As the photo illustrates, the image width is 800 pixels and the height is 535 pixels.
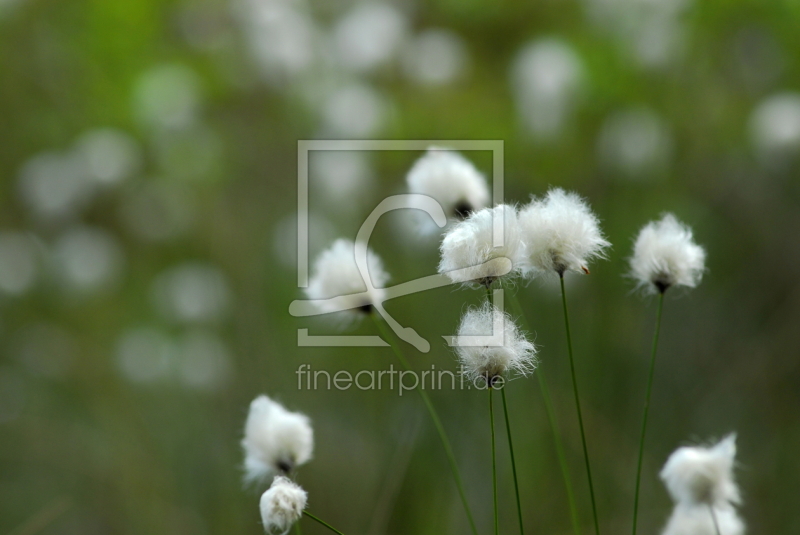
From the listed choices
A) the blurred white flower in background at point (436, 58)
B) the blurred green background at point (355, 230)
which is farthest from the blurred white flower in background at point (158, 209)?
the blurred white flower in background at point (436, 58)

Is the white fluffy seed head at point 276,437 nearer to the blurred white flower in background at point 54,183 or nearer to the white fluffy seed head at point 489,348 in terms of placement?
the white fluffy seed head at point 489,348

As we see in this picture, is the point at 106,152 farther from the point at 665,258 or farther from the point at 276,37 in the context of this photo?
the point at 665,258

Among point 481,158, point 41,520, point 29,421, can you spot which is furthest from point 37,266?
point 41,520

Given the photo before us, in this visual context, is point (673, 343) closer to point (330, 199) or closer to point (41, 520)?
point (330, 199)

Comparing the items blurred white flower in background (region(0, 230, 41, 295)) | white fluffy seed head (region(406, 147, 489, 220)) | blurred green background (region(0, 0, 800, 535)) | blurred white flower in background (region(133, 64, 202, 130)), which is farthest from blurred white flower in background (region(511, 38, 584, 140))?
blurred white flower in background (region(0, 230, 41, 295))

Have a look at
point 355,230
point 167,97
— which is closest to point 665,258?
point 355,230

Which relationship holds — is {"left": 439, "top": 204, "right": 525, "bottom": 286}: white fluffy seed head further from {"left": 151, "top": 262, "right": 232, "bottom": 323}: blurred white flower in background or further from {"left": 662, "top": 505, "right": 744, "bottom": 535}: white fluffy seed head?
{"left": 151, "top": 262, "right": 232, "bottom": 323}: blurred white flower in background
